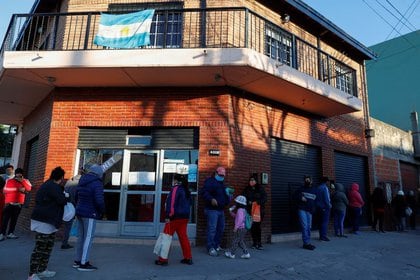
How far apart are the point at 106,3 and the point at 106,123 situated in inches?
136

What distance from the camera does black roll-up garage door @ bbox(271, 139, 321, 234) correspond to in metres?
9.05

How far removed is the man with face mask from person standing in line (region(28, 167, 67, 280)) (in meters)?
2.84

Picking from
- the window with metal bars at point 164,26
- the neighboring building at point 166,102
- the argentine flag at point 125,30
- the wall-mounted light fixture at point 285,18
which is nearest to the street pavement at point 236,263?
the neighboring building at point 166,102

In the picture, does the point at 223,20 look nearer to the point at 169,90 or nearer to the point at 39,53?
the point at 169,90

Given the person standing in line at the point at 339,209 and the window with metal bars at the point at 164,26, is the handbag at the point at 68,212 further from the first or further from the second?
the person standing in line at the point at 339,209

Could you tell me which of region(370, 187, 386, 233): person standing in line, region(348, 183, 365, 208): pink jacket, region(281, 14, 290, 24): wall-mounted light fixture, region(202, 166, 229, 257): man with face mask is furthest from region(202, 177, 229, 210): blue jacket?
region(370, 187, 386, 233): person standing in line

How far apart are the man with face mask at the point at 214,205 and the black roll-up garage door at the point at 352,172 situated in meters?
5.94

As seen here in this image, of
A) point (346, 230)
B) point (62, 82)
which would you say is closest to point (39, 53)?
point (62, 82)

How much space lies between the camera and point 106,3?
352 inches

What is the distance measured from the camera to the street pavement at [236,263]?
5160 millimetres

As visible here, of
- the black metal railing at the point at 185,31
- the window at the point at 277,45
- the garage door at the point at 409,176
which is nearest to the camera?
the black metal railing at the point at 185,31

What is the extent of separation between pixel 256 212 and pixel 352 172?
20.9 ft

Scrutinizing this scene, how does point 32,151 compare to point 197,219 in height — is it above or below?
above

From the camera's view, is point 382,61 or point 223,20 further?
point 382,61
